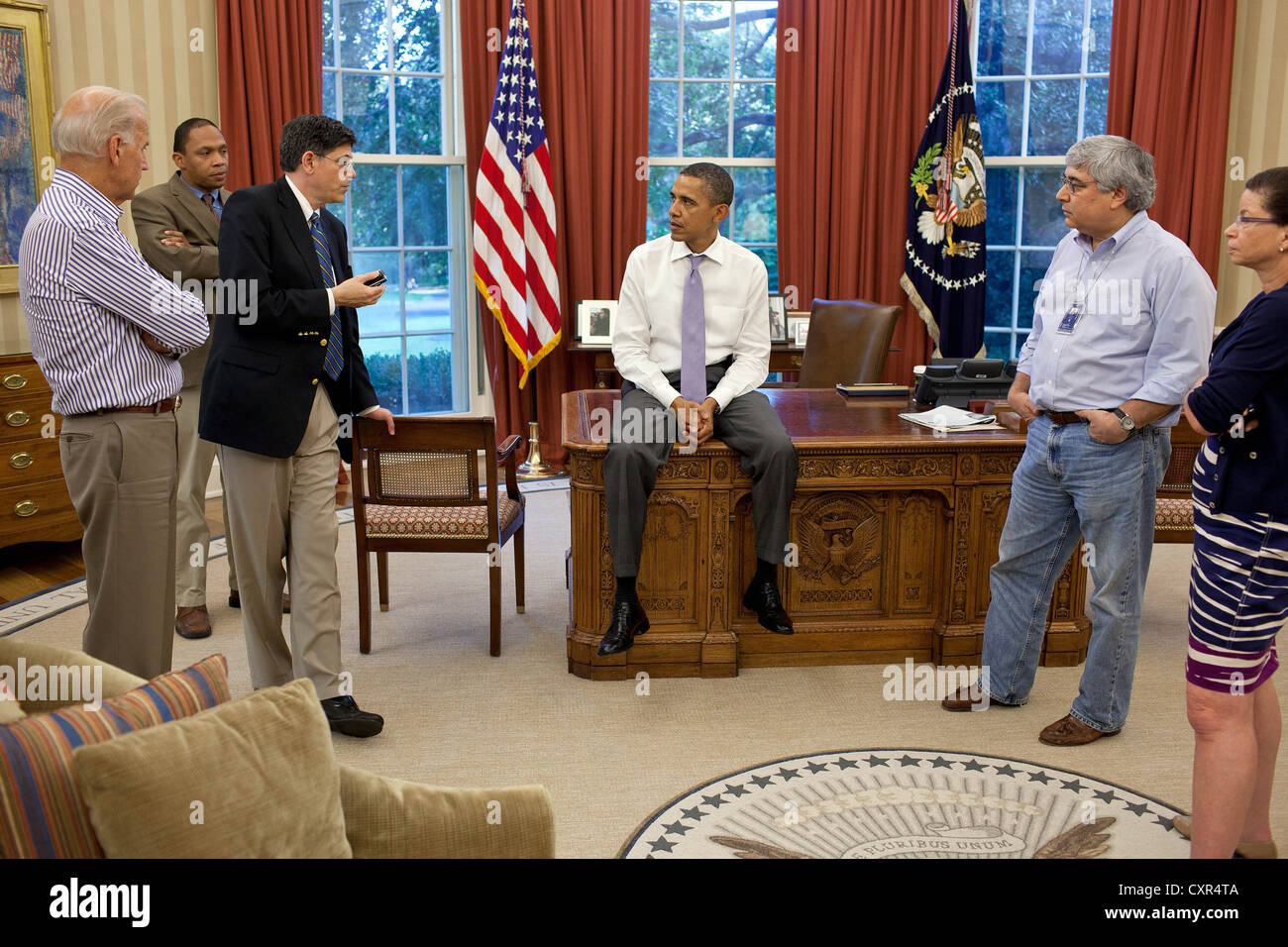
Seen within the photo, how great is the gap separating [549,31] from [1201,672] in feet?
18.3

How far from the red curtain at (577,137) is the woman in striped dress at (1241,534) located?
16.2 feet

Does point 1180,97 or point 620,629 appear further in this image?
point 1180,97

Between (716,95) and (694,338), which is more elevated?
(716,95)

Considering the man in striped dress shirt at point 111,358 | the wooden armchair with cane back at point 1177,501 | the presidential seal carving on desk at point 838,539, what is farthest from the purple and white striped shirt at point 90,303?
the wooden armchair with cane back at point 1177,501

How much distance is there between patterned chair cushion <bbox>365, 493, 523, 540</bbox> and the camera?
410 cm

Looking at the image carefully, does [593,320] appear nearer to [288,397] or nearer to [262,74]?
[262,74]

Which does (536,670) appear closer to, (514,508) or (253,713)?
(514,508)

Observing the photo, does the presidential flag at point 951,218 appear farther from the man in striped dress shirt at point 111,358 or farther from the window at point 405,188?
the man in striped dress shirt at point 111,358

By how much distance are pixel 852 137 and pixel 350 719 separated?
16.5ft

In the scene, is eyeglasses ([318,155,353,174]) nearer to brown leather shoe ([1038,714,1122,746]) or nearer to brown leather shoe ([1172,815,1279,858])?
brown leather shoe ([1038,714,1122,746])

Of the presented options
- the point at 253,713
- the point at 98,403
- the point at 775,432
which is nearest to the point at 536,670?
the point at 775,432

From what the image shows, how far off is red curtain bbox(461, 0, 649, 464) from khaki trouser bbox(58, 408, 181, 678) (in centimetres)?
406

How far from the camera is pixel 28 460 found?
200 inches

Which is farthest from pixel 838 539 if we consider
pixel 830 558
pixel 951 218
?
pixel 951 218
